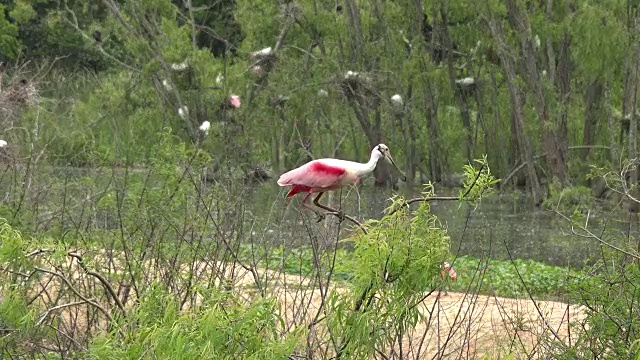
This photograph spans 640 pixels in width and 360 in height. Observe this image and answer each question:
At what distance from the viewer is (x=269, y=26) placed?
20625 mm

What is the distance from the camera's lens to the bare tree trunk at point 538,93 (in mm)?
17047

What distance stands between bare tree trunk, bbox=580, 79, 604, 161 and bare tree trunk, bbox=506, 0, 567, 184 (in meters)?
0.74

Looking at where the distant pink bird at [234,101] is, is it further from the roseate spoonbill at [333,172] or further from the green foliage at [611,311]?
the green foliage at [611,311]

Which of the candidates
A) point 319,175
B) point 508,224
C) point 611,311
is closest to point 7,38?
point 508,224

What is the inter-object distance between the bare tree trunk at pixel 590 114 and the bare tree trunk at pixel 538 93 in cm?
74

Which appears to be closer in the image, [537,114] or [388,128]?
[537,114]

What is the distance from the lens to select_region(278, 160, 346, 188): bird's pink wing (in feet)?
20.1

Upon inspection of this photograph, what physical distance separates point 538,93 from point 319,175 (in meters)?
11.7

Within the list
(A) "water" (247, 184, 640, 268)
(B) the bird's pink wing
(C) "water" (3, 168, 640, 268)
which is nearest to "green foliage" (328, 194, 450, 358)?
(B) the bird's pink wing

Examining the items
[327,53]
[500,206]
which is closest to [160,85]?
[327,53]

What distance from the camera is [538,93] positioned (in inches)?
689

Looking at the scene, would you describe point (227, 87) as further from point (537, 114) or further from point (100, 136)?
point (537, 114)

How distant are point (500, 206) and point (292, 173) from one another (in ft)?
39.9

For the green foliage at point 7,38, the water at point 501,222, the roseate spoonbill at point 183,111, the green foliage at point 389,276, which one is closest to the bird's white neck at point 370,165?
the green foliage at point 389,276
